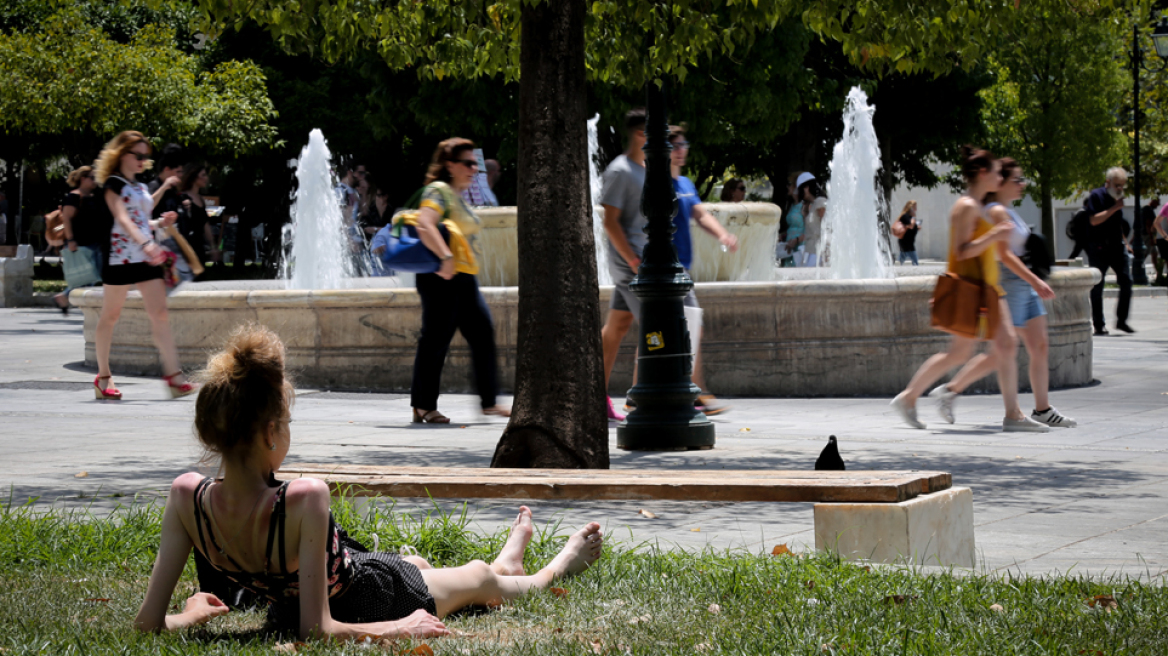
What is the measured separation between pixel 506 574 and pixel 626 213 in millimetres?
5144

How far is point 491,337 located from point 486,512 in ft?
11.2

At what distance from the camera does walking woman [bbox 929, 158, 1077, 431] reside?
905cm

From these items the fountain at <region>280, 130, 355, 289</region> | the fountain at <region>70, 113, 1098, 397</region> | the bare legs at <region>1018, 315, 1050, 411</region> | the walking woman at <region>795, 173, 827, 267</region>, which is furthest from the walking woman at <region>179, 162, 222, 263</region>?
the walking woman at <region>795, 173, 827, 267</region>

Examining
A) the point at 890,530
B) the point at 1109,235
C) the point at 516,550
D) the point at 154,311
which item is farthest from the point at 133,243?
the point at 1109,235

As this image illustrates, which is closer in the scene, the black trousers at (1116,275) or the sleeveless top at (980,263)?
the sleeveless top at (980,263)

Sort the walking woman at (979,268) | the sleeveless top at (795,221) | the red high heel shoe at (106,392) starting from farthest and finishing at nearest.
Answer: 1. the sleeveless top at (795,221)
2. the red high heel shoe at (106,392)
3. the walking woman at (979,268)

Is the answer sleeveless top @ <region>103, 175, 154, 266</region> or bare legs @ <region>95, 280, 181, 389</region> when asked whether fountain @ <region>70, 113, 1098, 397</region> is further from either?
sleeveless top @ <region>103, 175, 154, 266</region>

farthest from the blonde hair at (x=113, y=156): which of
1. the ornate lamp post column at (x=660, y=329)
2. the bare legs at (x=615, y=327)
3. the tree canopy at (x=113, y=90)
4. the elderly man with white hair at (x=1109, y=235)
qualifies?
the tree canopy at (x=113, y=90)

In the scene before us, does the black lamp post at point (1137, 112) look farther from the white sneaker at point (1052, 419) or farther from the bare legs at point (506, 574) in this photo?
the bare legs at point (506, 574)

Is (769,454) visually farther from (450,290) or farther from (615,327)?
(450,290)

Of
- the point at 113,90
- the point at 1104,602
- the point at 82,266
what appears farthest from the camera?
the point at 113,90

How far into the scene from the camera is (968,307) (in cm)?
891

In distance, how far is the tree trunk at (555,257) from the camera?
679 centimetres

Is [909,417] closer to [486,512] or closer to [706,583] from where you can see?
[486,512]
